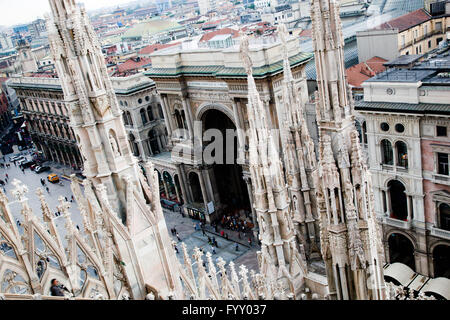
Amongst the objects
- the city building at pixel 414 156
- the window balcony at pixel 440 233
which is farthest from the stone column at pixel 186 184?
the window balcony at pixel 440 233

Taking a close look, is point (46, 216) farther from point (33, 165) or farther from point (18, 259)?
point (33, 165)

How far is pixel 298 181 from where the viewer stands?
20922mm

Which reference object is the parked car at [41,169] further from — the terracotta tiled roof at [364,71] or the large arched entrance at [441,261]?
the large arched entrance at [441,261]

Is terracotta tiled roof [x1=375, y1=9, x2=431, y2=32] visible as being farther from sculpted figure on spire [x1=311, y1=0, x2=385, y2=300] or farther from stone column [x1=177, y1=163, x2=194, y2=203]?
sculpted figure on spire [x1=311, y1=0, x2=385, y2=300]

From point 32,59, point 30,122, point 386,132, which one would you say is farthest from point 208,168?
point 32,59

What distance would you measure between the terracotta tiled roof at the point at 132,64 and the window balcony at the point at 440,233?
Result: 48111 mm

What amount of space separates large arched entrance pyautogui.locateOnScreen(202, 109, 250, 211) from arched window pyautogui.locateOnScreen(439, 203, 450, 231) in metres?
21.5

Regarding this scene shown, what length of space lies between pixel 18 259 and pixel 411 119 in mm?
25945

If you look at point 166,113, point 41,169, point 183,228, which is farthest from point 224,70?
point 41,169

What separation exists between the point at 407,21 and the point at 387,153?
26.8 m

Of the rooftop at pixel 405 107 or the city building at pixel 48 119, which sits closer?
the rooftop at pixel 405 107

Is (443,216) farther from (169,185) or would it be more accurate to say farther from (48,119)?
(48,119)

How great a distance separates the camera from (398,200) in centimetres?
3234

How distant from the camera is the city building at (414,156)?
28.1 meters
